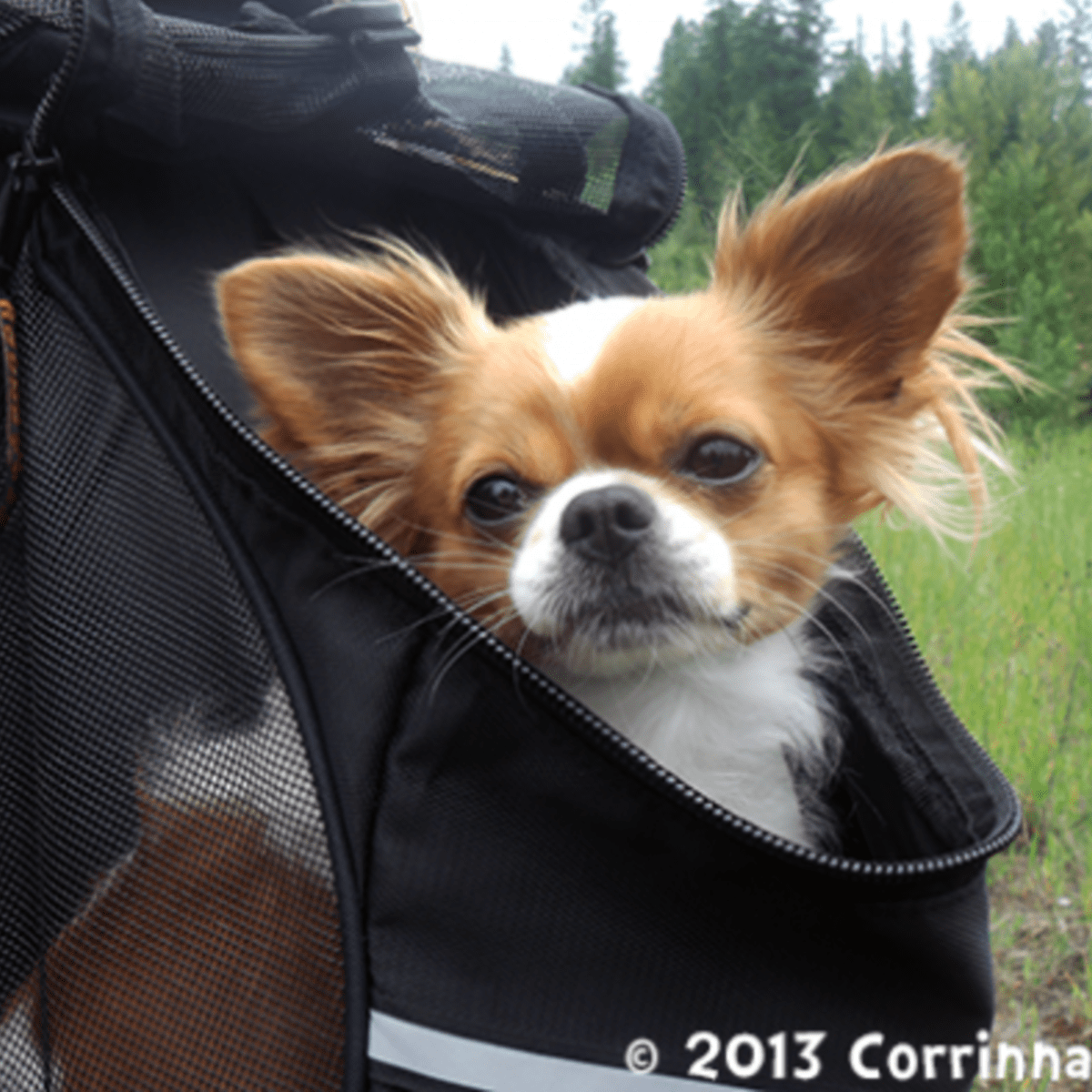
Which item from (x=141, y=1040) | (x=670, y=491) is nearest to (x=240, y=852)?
(x=141, y=1040)

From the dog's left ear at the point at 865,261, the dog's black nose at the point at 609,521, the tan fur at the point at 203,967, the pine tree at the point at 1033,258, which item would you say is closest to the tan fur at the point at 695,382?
the dog's left ear at the point at 865,261

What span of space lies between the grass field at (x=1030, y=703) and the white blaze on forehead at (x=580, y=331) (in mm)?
786

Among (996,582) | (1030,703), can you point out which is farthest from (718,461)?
(996,582)

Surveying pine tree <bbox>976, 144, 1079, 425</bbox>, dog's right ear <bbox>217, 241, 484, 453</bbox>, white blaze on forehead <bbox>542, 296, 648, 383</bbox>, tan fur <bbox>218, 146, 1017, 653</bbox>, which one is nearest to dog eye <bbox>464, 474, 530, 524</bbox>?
tan fur <bbox>218, 146, 1017, 653</bbox>

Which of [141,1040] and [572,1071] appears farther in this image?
[141,1040]

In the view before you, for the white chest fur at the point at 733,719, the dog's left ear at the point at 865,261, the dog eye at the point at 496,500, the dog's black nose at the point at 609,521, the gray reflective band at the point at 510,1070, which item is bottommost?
the white chest fur at the point at 733,719

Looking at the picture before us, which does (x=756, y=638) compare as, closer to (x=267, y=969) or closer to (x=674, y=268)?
(x=267, y=969)

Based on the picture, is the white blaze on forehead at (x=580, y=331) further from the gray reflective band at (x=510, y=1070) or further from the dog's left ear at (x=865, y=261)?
the gray reflective band at (x=510, y=1070)

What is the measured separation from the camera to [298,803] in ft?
3.91

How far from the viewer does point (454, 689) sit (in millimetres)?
1099

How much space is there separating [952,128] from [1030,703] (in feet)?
48.3

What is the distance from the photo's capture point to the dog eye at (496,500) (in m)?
1.68

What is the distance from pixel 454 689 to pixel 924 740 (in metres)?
0.79

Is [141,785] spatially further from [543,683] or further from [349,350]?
[349,350]
